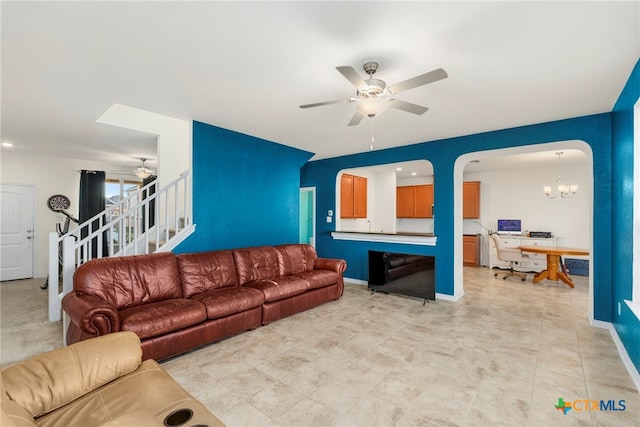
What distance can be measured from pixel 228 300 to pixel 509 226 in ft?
22.6

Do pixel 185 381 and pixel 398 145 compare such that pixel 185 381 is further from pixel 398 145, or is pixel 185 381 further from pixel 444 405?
pixel 398 145

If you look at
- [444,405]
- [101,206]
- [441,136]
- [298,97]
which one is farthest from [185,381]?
[101,206]

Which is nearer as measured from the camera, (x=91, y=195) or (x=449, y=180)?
(x=449, y=180)

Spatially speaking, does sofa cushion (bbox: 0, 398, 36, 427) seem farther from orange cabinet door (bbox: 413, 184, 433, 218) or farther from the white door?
orange cabinet door (bbox: 413, 184, 433, 218)

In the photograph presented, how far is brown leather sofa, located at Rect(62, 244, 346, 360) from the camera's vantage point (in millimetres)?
2516

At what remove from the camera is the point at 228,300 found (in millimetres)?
3105

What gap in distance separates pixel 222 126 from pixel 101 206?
429 cm

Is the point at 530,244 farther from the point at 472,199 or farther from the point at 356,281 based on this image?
the point at 356,281

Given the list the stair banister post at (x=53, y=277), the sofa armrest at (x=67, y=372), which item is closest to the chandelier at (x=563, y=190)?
the sofa armrest at (x=67, y=372)

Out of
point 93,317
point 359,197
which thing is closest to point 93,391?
point 93,317

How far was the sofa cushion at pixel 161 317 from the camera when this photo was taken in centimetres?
249

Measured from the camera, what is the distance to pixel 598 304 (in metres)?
3.48

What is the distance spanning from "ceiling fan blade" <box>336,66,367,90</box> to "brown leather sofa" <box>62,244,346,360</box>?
241cm

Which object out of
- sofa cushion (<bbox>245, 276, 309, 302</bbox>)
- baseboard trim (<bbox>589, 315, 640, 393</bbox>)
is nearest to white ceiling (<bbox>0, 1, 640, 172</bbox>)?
sofa cushion (<bbox>245, 276, 309, 302</bbox>)
